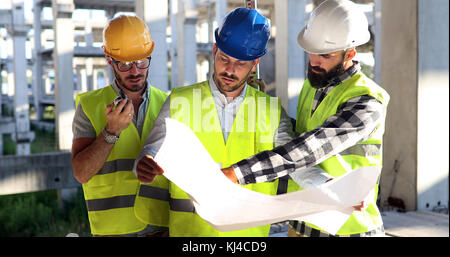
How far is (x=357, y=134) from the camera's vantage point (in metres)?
2.18

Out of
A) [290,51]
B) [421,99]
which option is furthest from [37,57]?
[421,99]

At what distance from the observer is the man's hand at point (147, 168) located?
1871 millimetres

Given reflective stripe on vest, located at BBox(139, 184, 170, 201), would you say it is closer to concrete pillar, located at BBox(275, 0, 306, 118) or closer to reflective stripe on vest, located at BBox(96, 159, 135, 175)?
reflective stripe on vest, located at BBox(96, 159, 135, 175)

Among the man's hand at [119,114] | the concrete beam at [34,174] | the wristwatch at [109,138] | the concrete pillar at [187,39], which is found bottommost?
the concrete beam at [34,174]

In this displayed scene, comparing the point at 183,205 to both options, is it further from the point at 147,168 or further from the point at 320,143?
the point at 320,143

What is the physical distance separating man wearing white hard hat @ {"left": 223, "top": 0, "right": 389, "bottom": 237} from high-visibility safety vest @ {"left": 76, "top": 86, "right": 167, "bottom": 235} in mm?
868

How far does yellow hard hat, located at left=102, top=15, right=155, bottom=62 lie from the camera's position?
95.2 inches

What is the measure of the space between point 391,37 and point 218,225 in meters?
7.25

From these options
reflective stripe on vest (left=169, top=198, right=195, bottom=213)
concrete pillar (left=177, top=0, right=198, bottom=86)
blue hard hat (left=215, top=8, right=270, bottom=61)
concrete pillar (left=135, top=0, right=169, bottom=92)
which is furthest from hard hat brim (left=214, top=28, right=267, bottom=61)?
concrete pillar (left=177, top=0, right=198, bottom=86)

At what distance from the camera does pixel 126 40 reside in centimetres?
243

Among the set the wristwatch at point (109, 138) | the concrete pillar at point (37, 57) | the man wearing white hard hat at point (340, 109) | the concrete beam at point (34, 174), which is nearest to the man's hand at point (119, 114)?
the wristwatch at point (109, 138)

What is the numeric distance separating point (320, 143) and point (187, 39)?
54.6 ft

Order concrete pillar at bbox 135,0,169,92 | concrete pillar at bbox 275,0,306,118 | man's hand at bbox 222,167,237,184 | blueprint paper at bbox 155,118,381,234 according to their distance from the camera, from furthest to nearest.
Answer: concrete pillar at bbox 275,0,306,118
concrete pillar at bbox 135,0,169,92
man's hand at bbox 222,167,237,184
blueprint paper at bbox 155,118,381,234

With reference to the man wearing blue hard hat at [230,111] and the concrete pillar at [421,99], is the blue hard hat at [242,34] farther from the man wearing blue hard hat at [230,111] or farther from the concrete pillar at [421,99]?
the concrete pillar at [421,99]
